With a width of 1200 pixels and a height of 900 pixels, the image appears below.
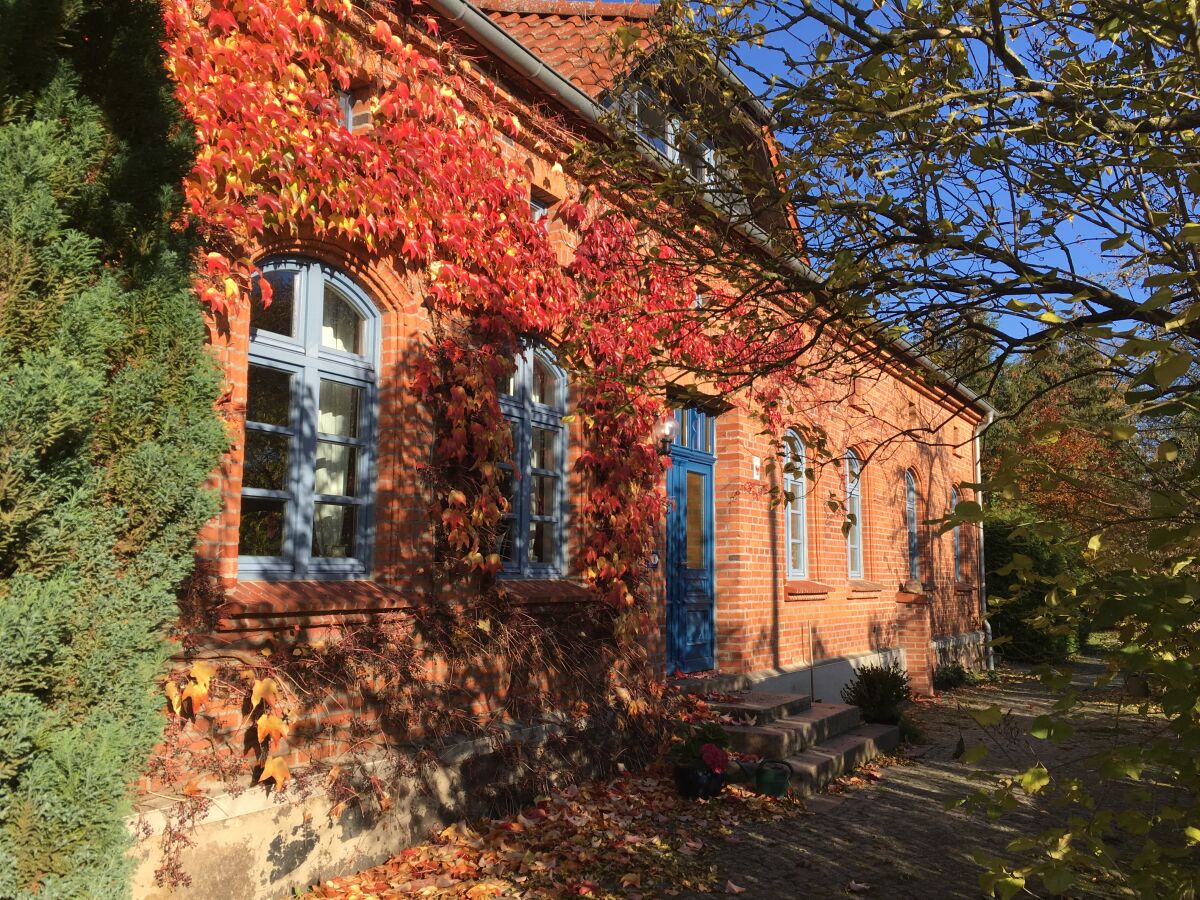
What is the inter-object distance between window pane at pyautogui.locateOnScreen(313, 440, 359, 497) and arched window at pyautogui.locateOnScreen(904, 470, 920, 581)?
1233 centimetres

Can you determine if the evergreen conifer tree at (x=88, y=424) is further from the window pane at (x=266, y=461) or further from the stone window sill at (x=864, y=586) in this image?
the stone window sill at (x=864, y=586)

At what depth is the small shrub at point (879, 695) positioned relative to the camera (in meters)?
9.78

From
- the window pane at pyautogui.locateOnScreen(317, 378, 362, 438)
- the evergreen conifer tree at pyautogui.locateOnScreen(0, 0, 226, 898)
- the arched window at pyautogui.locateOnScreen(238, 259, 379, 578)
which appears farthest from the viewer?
the window pane at pyautogui.locateOnScreen(317, 378, 362, 438)

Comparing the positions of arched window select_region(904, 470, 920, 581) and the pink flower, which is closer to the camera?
the pink flower

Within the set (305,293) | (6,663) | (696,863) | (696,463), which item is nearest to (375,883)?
(696,863)

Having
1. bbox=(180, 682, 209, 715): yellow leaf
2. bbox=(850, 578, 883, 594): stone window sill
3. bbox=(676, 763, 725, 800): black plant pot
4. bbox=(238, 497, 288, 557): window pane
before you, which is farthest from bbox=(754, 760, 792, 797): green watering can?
bbox=(850, 578, 883, 594): stone window sill

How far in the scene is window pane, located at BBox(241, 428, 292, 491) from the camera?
5277mm

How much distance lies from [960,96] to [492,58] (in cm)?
424

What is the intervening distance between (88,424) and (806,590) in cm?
912

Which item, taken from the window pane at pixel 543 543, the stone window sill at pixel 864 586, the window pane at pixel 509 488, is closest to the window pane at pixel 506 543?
→ the window pane at pixel 509 488

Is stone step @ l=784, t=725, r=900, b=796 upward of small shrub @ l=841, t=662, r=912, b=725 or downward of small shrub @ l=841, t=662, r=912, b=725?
downward

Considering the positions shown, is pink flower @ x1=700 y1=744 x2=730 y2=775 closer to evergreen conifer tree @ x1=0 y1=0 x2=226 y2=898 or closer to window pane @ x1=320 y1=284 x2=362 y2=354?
window pane @ x1=320 y1=284 x2=362 y2=354

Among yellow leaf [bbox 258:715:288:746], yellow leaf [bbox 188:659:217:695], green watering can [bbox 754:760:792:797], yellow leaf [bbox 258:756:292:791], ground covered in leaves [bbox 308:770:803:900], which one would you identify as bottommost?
ground covered in leaves [bbox 308:770:803:900]

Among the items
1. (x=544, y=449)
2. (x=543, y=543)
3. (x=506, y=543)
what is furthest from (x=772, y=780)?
(x=544, y=449)
